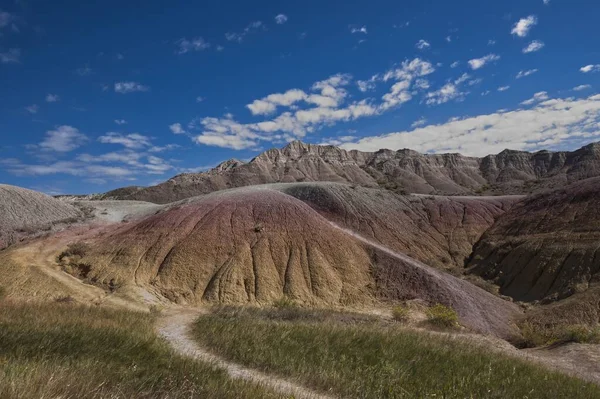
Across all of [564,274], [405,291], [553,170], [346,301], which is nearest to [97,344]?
[346,301]

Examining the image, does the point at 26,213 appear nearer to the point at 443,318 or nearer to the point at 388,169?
the point at 443,318

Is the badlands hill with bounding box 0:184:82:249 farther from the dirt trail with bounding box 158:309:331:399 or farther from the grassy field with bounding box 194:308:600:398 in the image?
the grassy field with bounding box 194:308:600:398

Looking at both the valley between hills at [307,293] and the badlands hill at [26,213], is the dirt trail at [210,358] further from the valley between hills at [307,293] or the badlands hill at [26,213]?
the badlands hill at [26,213]

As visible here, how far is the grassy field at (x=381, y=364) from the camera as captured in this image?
7543mm

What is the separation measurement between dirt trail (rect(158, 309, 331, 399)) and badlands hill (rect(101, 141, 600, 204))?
93.7m

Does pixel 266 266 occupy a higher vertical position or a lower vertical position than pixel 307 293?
higher

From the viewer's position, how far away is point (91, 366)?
541 cm

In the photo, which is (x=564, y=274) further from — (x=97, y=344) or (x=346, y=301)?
(x=97, y=344)

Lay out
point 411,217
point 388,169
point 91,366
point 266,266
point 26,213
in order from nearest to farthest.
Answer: point 91,366, point 266,266, point 26,213, point 411,217, point 388,169

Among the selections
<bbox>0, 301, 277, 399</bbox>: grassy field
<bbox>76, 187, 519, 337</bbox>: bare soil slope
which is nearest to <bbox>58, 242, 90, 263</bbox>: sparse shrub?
<bbox>76, 187, 519, 337</bbox>: bare soil slope

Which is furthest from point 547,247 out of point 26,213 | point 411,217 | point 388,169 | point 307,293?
point 388,169

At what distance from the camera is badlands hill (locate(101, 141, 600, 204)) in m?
123

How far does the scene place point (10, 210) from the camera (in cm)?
3969

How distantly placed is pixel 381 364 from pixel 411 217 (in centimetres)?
4621
